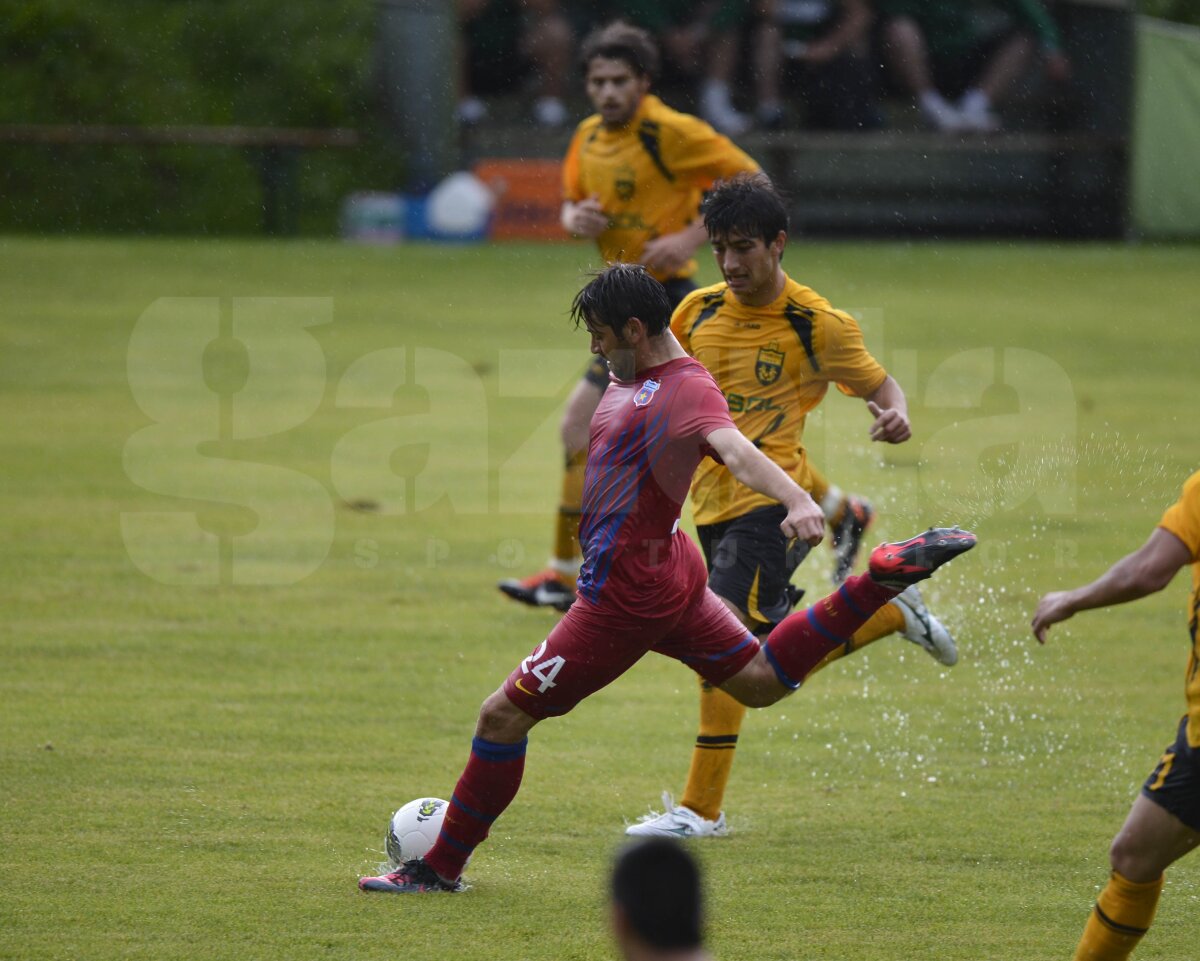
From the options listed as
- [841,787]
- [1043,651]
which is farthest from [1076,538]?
[841,787]

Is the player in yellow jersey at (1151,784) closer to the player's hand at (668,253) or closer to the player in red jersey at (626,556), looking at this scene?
the player in red jersey at (626,556)

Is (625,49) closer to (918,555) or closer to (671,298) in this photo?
(671,298)

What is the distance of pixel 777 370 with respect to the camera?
5949mm

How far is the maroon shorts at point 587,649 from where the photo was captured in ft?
15.8

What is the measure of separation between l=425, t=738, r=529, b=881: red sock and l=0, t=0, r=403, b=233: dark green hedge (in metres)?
19.0

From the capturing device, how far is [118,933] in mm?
4676

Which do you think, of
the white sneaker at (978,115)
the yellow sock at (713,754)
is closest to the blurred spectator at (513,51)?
the white sneaker at (978,115)

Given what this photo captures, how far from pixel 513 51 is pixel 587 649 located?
20270mm

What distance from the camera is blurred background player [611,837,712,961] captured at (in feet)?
8.97

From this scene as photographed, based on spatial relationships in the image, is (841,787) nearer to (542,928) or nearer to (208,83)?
(542,928)

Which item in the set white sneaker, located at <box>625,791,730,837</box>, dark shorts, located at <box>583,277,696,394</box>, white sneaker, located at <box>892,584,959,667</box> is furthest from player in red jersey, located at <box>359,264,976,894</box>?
dark shorts, located at <box>583,277,696,394</box>

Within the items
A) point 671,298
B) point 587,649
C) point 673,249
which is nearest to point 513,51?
point 671,298

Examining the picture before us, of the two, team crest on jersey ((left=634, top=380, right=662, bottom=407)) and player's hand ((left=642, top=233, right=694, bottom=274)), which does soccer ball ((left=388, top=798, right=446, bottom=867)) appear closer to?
team crest on jersey ((left=634, top=380, right=662, bottom=407))

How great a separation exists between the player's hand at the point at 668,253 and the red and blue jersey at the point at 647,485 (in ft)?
10.5
